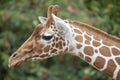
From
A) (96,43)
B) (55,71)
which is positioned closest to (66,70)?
(55,71)

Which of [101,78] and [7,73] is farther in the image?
[7,73]

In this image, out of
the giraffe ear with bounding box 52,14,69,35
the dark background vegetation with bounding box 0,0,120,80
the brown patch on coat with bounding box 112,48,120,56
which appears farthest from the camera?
the dark background vegetation with bounding box 0,0,120,80

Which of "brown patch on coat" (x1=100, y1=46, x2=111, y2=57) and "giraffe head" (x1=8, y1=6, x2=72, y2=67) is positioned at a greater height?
"giraffe head" (x1=8, y1=6, x2=72, y2=67)

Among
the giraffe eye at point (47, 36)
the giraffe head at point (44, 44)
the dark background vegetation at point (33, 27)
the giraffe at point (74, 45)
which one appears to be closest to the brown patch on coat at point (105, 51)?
the giraffe at point (74, 45)

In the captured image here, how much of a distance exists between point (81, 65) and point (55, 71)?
32 cm

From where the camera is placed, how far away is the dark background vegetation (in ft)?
19.6

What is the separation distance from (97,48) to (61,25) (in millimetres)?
292

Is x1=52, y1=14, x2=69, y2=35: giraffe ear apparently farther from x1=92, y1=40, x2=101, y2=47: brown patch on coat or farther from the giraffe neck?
x1=92, y1=40, x2=101, y2=47: brown patch on coat

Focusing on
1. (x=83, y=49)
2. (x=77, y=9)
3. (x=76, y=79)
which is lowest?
(x=76, y=79)

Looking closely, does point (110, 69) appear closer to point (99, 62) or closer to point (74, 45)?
point (99, 62)

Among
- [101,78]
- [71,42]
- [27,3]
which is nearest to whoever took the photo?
[71,42]

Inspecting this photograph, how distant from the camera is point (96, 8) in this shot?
241 inches

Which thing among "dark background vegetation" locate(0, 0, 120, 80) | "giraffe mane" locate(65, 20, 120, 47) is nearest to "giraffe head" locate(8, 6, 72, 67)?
"giraffe mane" locate(65, 20, 120, 47)

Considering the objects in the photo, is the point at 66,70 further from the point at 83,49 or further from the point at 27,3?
the point at 83,49
